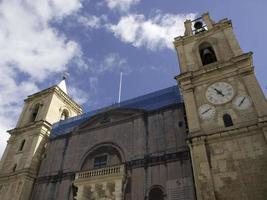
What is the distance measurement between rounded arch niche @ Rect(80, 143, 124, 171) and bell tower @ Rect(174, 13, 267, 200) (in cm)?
578

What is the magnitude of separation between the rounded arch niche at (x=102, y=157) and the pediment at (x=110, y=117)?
1.94 m

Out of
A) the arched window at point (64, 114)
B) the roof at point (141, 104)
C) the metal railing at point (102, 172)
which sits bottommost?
the metal railing at point (102, 172)

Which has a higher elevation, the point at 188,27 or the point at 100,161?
the point at 188,27

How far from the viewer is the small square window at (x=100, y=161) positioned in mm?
17469

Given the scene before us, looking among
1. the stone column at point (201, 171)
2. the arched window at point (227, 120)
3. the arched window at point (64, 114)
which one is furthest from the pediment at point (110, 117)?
the arched window at point (64, 114)

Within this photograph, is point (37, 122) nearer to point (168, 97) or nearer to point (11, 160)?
point (11, 160)

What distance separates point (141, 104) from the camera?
19.2m

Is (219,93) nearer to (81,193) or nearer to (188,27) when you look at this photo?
(188,27)

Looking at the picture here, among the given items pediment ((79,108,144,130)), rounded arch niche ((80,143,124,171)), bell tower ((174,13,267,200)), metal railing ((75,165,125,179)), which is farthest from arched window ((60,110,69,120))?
bell tower ((174,13,267,200))

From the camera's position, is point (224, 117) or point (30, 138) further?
point (30, 138)

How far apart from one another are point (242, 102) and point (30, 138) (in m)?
17.0

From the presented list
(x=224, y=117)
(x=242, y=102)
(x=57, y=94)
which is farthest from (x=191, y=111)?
(x=57, y=94)

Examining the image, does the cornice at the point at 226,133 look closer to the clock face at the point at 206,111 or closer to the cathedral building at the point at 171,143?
the cathedral building at the point at 171,143

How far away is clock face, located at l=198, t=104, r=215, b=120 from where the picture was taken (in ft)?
46.0
